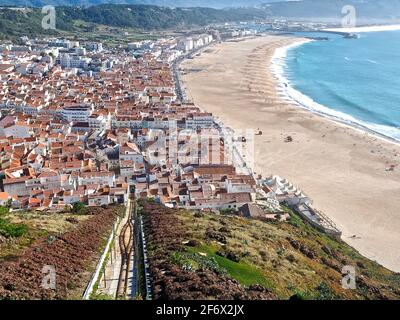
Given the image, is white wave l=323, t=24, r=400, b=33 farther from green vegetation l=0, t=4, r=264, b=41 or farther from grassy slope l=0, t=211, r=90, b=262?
grassy slope l=0, t=211, r=90, b=262

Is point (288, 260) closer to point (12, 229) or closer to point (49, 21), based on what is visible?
point (12, 229)

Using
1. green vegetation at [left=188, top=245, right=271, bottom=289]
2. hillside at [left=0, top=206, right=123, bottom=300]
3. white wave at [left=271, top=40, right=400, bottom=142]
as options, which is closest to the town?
hillside at [left=0, top=206, right=123, bottom=300]

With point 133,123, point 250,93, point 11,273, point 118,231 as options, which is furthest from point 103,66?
point 11,273

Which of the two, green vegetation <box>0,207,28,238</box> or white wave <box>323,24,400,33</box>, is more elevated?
white wave <box>323,24,400,33</box>

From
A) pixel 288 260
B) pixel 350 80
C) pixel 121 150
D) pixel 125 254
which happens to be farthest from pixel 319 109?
pixel 125 254

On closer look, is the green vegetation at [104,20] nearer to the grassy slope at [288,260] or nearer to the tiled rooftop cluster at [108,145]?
the tiled rooftop cluster at [108,145]

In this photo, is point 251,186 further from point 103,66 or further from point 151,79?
point 103,66

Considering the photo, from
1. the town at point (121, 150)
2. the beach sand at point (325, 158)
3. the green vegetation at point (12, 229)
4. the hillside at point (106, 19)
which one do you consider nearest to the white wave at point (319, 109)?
the beach sand at point (325, 158)
